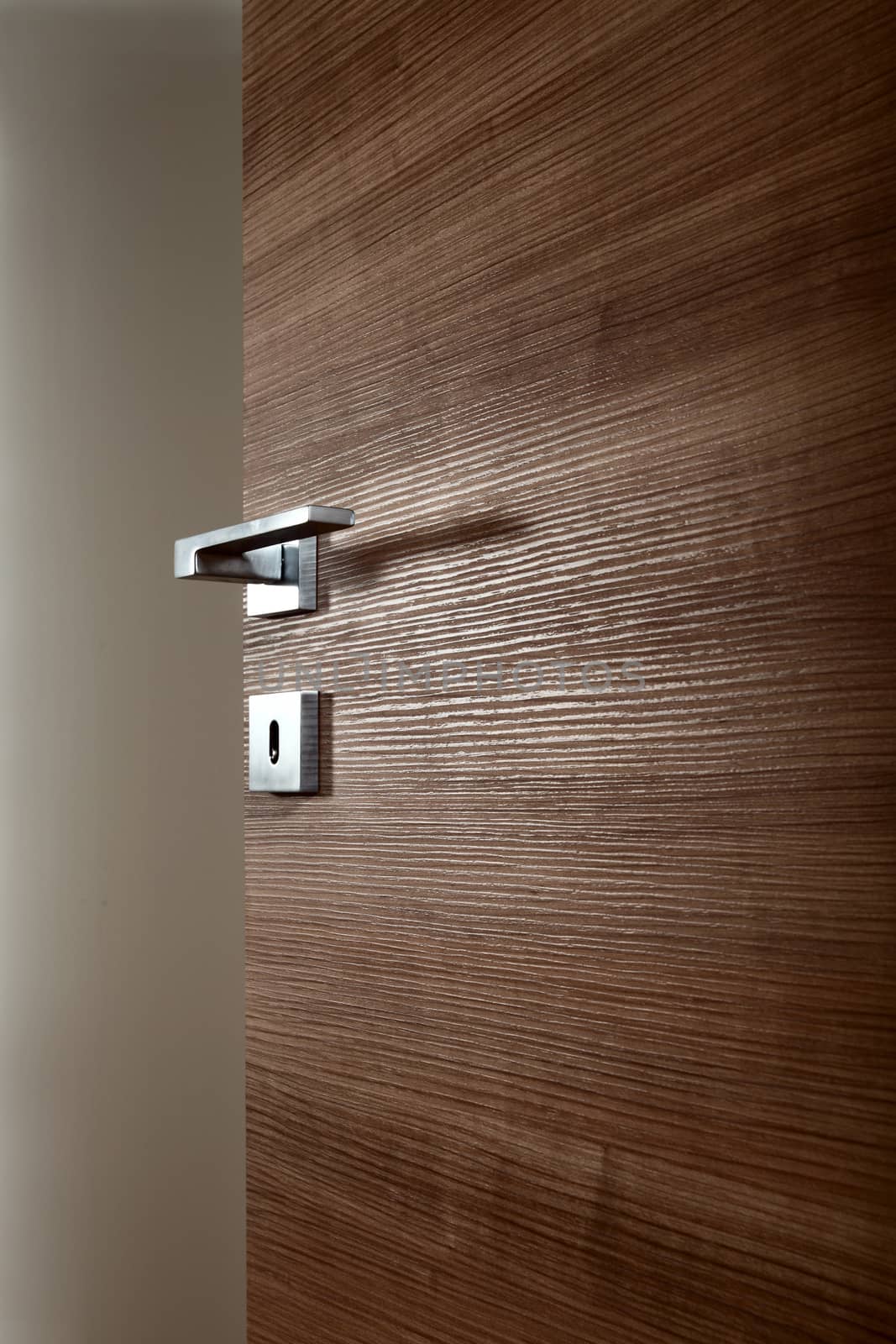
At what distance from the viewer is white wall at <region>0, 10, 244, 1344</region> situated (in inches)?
52.8

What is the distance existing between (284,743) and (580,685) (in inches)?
9.5

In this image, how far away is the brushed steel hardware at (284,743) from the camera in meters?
0.74


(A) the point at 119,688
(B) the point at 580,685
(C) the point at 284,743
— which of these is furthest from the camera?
(A) the point at 119,688

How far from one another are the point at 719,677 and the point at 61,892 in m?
1.03

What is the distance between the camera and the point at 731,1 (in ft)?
1.74

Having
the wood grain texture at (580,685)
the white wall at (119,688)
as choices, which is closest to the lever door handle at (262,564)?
the wood grain texture at (580,685)

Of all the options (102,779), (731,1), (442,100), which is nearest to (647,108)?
(731,1)

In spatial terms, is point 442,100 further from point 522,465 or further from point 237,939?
point 237,939

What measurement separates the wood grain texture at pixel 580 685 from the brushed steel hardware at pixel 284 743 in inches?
0.8

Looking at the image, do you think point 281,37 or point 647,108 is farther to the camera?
point 281,37

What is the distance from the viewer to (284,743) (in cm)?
76
